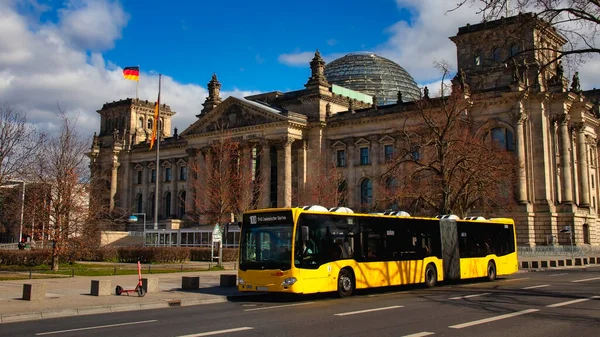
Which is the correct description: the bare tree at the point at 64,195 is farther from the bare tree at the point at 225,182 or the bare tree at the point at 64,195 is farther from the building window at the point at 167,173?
the building window at the point at 167,173

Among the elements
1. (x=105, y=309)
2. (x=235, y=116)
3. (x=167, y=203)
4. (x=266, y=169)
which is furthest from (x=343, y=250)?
(x=167, y=203)

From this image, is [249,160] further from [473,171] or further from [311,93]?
[473,171]

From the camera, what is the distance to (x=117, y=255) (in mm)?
48031

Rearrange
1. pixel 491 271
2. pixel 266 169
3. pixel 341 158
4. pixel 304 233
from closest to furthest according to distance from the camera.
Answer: pixel 304 233 < pixel 491 271 < pixel 341 158 < pixel 266 169

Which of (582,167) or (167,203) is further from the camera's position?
(167,203)

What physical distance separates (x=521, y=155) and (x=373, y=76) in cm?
3839

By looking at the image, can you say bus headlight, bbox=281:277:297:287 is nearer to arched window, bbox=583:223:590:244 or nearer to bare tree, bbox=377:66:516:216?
bare tree, bbox=377:66:516:216

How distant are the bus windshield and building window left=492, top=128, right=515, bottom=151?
47317mm

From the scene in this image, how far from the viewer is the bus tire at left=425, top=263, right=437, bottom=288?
26.0 meters

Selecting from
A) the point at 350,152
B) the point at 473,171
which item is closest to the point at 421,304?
the point at 473,171

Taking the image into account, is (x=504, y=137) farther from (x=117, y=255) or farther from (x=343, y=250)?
(x=343, y=250)

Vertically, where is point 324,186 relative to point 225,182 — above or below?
above

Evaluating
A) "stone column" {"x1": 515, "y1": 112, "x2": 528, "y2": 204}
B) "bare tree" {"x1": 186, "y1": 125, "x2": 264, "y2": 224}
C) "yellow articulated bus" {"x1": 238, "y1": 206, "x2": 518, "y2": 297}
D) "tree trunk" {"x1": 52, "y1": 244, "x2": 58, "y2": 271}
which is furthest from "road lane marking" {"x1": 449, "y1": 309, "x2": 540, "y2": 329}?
"stone column" {"x1": 515, "y1": 112, "x2": 528, "y2": 204}

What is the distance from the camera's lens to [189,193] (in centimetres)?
8494
